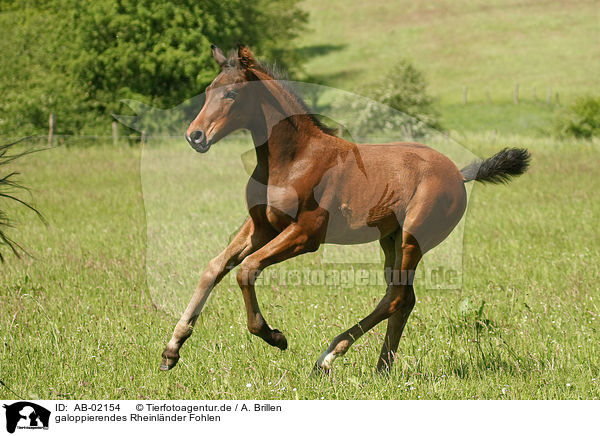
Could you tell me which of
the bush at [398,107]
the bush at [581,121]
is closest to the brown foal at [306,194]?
the bush at [398,107]

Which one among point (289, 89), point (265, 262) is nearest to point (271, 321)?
point (265, 262)

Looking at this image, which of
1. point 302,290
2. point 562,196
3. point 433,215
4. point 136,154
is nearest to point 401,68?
point 136,154

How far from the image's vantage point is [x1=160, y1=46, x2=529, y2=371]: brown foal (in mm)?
3924

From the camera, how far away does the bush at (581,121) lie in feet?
106

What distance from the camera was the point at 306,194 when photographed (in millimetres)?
4168

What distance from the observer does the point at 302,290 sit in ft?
25.7

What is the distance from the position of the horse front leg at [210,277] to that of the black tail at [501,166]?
6.65 feet

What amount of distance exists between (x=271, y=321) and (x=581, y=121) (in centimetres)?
3043

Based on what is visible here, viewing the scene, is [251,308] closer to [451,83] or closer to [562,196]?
[562,196]

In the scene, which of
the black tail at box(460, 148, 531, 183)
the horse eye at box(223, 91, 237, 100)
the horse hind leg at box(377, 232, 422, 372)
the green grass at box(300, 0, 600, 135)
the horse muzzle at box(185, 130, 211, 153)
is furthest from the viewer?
the green grass at box(300, 0, 600, 135)

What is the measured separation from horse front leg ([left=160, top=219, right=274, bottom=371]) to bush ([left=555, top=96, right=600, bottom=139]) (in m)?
31.4

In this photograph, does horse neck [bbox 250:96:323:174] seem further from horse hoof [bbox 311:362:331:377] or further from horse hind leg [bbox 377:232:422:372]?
horse hoof [bbox 311:362:331:377]
